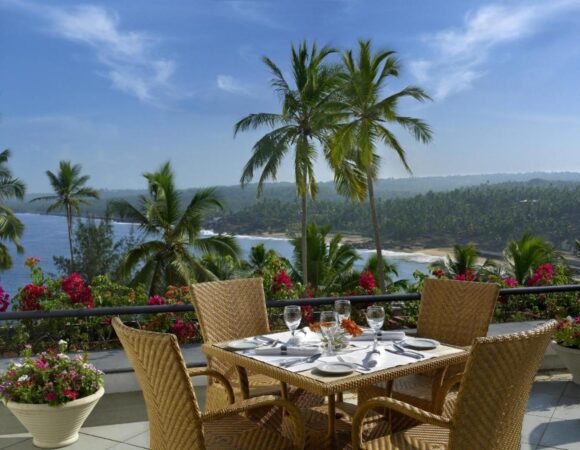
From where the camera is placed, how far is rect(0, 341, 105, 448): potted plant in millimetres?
3092

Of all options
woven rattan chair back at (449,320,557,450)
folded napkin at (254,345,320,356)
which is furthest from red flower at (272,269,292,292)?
woven rattan chair back at (449,320,557,450)

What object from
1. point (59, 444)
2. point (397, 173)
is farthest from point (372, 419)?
point (397, 173)

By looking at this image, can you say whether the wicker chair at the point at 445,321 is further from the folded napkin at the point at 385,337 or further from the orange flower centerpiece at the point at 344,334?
the orange flower centerpiece at the point at 344,334

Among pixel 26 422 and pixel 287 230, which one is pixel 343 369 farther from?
pixel 287 230

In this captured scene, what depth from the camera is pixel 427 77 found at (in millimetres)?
42094

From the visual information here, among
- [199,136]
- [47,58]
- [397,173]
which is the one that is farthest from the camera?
[47,58]

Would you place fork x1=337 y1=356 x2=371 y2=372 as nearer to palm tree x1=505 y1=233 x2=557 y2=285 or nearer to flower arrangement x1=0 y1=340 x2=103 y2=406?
flower arrangement x1=0 y1=340 x2=103 y2=406

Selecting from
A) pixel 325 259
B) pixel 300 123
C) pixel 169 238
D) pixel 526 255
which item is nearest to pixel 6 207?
pixel 169 238

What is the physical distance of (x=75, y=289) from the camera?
495 cm

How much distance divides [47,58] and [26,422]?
5604 centimetres

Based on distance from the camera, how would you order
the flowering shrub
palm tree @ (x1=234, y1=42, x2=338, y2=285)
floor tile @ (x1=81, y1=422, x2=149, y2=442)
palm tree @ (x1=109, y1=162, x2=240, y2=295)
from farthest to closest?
palm tree @ (x1=234, y1=42, x2=338, y2=285) < palm tree @ (x1=109, y1=162, x2=240, y2=295) < the flowering shrub < floor tile @ (x1=81, y1=422, x2=149, y2=442)

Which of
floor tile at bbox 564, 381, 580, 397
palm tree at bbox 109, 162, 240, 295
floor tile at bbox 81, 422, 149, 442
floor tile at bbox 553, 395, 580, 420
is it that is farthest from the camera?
palm tree at bbox 109, 162, 240, 295

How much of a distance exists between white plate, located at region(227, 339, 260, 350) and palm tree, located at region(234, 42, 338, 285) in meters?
19.5

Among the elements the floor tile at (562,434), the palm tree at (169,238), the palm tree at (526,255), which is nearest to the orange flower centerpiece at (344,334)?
the floor tile at (562,434)
